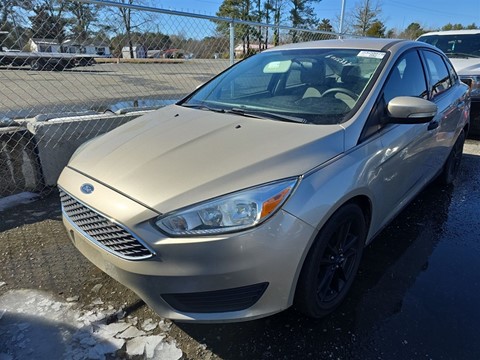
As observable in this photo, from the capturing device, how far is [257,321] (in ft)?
7.17

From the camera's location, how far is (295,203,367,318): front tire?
188 cm

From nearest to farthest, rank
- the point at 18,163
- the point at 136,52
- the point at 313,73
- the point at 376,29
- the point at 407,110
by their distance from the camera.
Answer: the point at 407,110, the point at 313,73, the point at 18,163, the point at 136,52, the point at 376,29

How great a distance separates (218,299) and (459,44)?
28.0 feet

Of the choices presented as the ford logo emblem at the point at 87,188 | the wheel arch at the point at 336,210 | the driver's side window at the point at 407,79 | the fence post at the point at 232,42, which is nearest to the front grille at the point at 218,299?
the wheel arch at the point at 336,210

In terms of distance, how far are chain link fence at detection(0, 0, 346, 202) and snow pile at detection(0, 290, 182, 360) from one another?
1.77 metres

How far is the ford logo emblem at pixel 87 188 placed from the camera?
6.29 ft

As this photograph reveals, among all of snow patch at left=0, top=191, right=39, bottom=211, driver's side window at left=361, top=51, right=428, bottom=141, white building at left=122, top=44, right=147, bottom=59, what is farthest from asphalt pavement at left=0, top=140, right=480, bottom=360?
white building at left=122, top=44, right=147, bottom=59

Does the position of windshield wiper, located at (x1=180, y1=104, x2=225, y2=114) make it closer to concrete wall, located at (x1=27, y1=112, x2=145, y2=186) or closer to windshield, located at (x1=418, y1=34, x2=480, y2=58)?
concrete wall, located at (x1=27, y1=112, x2=145, y2=186)

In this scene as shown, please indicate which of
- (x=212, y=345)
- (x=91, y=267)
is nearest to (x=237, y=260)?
(x=212, y=345)

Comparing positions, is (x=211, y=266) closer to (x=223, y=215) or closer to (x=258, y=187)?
(x=223, y=215)

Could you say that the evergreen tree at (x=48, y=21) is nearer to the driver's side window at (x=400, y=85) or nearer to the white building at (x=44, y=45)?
the white building at (x=44, y=45)

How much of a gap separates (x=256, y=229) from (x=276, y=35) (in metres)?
5.78

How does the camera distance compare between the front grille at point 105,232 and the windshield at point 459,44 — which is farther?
the windshield at point 459,44

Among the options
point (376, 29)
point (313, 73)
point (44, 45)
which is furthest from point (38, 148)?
point (376, 29)
